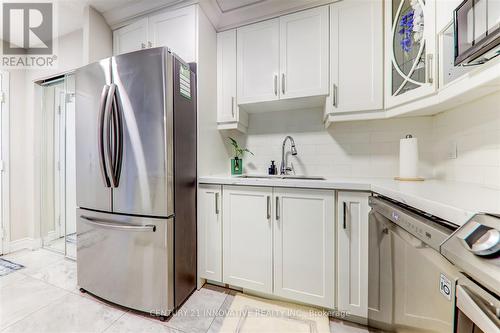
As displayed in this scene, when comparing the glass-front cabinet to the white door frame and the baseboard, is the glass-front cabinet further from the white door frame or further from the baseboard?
the baseboard

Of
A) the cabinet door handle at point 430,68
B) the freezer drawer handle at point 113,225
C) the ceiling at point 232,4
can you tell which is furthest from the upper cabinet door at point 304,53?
the freezer drawer handle at point 113,225

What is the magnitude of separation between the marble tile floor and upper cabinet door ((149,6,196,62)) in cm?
198

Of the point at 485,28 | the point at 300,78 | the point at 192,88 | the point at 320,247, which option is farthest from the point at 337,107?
the point at 192,88

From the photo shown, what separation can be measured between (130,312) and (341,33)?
2670 mm

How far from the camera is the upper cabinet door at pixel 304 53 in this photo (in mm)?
1656

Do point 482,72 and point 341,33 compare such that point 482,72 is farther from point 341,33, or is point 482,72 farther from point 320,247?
point 320,247

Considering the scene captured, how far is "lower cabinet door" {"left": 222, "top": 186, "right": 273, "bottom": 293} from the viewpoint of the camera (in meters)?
1.53

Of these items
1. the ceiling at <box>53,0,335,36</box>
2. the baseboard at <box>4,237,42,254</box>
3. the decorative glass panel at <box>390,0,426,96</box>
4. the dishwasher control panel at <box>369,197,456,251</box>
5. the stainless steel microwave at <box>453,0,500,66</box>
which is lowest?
the baseboard at <box>4,237,42,254</box>

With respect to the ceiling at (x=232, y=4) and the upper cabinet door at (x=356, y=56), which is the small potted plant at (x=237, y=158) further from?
the ceiling at (x=232, y=4)

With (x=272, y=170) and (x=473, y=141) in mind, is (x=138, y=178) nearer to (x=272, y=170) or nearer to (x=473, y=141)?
(x=272, y=170)

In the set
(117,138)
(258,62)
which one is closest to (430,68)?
(258,62)

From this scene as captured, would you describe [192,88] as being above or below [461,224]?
above

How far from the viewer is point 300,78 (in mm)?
1728

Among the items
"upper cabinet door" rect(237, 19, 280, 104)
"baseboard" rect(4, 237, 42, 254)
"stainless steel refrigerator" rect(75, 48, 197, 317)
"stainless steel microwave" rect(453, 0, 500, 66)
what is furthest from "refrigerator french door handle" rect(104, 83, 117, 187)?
"baseboard" rect(4, 237, 42, 254)
